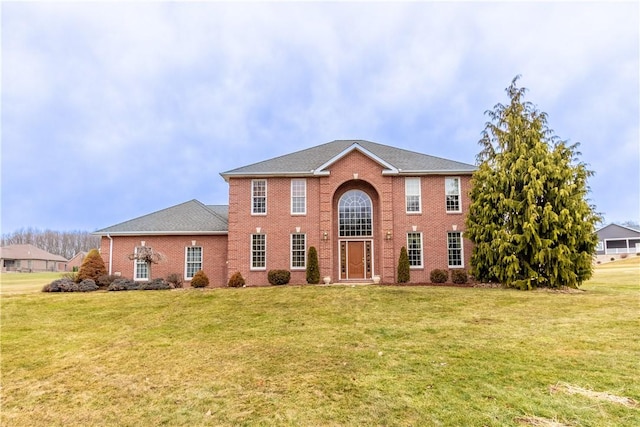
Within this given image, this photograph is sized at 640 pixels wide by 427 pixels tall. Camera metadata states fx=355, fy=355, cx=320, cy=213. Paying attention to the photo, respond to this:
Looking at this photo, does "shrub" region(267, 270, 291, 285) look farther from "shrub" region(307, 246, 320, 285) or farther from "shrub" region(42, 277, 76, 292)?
"shrub" region(42, 277, 76, 292)

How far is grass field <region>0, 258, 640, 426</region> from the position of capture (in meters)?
5.04

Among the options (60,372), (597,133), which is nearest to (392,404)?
(60,372)

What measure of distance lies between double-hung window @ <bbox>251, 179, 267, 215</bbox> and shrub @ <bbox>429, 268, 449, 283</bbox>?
9713mm

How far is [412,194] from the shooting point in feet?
65.5

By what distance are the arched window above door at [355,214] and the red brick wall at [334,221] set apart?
46cm

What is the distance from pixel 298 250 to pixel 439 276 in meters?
7.60

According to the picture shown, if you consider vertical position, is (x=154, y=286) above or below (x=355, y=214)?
below

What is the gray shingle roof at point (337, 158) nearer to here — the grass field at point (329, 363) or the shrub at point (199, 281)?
the shrub at point (199, 281)

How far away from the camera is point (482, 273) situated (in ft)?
57.5

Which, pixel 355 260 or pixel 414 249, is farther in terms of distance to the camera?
pixel 355 260

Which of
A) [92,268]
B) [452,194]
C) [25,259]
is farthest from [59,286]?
[25,259]

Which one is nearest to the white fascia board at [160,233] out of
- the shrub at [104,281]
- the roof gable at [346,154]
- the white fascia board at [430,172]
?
the shrub at [104,281]

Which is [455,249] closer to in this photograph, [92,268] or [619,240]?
[92,268]

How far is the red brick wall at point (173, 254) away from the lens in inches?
816
